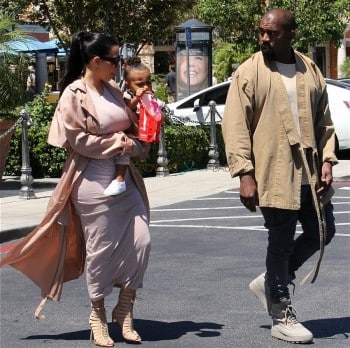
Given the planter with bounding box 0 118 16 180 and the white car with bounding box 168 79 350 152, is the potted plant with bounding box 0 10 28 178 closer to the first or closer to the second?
the planter with bounding box 0 118 16 180

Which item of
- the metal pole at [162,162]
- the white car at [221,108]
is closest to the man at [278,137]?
the metal pole at [162,162]

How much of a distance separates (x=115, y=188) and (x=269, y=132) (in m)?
0.92

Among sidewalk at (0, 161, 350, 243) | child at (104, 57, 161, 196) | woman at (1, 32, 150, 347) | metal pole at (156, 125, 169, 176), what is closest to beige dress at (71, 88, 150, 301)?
woman at (1, 32, 150, 347)

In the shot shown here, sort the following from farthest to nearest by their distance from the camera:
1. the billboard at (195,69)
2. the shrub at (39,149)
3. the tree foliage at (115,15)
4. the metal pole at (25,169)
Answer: the billboard at (195,69) → the tree foliage at (115,15) → the shrub at (39,149) → the metal pole at (25,169)

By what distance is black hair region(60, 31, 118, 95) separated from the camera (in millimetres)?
6000

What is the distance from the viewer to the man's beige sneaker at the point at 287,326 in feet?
19.6

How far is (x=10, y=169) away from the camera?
1669 cm

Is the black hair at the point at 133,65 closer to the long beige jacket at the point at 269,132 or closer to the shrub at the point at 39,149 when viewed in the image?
the long beige jacket at the point at 269,132

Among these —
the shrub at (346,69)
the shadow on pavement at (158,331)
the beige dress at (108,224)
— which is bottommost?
the shrub at (346,69)

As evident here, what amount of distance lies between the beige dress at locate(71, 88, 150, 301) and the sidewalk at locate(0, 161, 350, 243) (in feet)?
15.8

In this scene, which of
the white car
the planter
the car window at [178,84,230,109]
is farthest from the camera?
the car window at [178,84,230,109]

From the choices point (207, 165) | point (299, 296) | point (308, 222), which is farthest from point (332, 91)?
point (308, 222)

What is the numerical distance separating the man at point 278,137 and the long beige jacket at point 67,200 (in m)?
0.69

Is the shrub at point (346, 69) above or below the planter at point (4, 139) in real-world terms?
below
